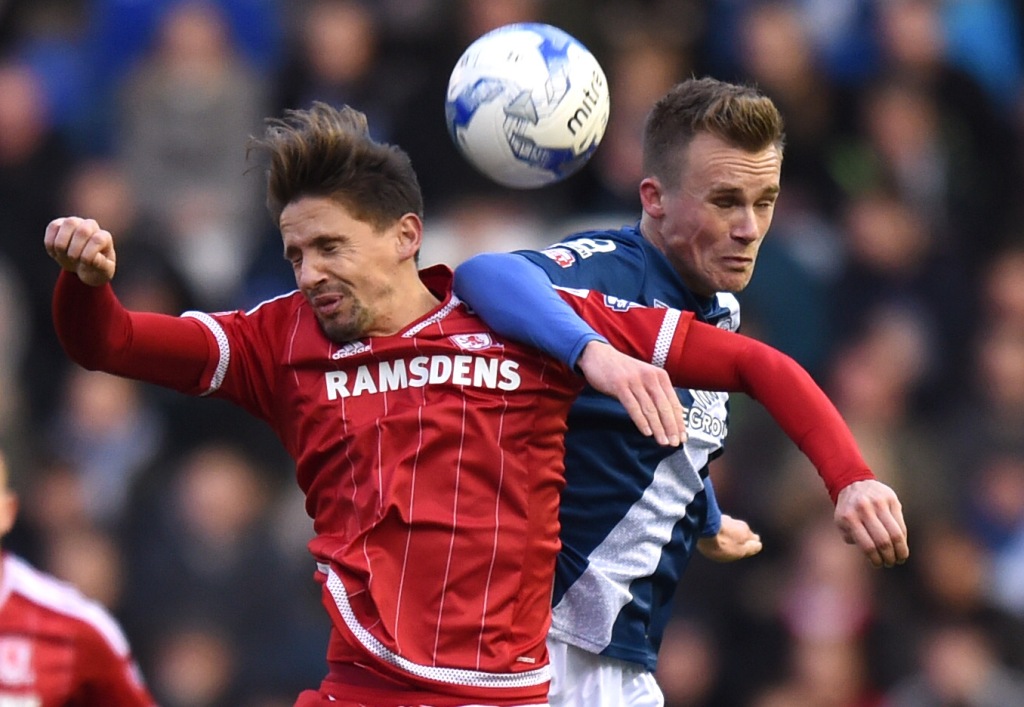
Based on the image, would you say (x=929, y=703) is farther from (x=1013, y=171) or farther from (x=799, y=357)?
(x=1013, y=171)

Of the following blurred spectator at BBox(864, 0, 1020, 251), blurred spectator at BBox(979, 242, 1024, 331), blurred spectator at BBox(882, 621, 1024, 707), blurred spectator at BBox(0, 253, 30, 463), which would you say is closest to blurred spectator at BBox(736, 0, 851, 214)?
blurred spectator at BBox(864, 0, 1020, 251)

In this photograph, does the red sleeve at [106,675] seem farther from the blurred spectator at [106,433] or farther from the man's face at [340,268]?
the blurred spectator at [106,433]

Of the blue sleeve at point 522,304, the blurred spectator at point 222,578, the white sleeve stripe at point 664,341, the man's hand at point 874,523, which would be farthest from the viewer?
the blurred spectator at point 222,578

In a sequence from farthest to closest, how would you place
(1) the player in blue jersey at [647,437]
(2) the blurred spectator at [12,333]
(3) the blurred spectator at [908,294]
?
(2) the blurred spectator at [12,333] < (3) the blurred spectator at [908,294] < (1) the player in blue jersey at [647,437]

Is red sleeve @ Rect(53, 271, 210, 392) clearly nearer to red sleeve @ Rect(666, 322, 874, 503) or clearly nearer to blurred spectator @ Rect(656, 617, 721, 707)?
red sleeve @ Rect(666, 322, 874, 503)

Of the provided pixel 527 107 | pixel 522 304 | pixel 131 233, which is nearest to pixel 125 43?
pixel 131 233

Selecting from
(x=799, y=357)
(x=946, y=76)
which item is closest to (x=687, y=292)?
(x=799, y=357)

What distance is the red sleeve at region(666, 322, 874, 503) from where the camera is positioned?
14.6 ft

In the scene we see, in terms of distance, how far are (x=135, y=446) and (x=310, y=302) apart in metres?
4.99

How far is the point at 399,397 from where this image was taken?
4773 mm

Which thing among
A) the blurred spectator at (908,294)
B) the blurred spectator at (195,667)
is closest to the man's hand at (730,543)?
the blurred spectator at (195,667)

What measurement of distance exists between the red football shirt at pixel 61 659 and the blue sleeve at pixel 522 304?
163 cm

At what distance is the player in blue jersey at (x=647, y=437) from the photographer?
16.8 ft

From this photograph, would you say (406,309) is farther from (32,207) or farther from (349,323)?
(32,207)
